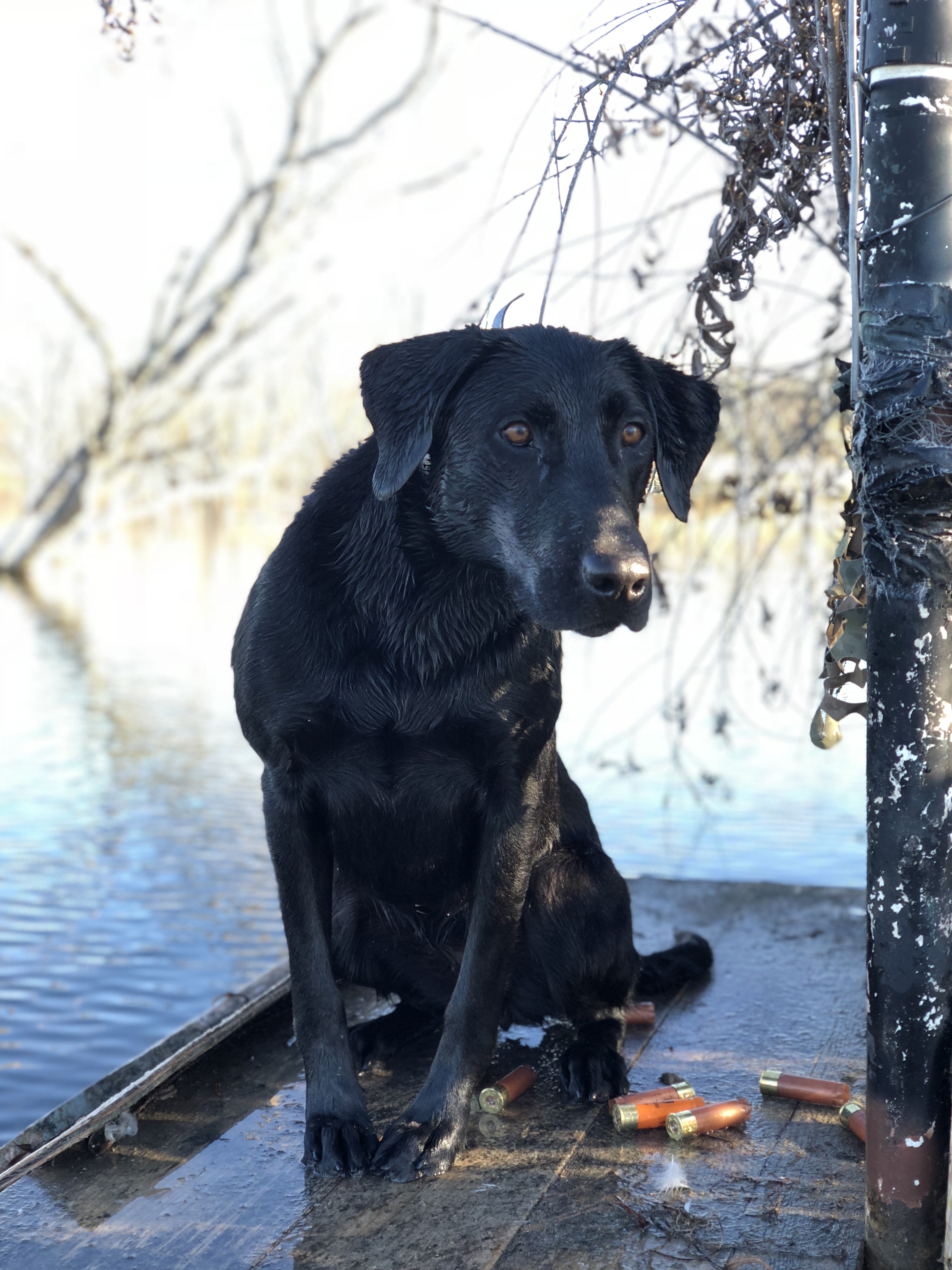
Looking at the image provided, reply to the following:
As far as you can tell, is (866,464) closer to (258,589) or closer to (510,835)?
(510,835)

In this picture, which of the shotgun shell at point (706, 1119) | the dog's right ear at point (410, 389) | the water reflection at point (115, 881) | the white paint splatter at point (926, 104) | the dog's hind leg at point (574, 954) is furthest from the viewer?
the water reflection at point (115, 881)

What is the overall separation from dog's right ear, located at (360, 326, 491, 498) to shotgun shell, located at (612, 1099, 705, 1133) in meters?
1.27

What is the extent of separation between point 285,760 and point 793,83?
1.73m

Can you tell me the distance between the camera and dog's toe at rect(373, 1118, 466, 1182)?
86.4 inches

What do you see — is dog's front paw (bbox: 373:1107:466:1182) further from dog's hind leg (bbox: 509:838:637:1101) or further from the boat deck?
dog's hind leg (bbox: 509:838:637:1101)

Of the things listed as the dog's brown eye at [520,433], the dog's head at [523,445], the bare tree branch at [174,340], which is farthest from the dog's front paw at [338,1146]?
the bare tree branch at [174,340]

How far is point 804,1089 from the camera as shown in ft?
8.06

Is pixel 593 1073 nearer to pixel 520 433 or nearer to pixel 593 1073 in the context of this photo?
pixel 593 1073

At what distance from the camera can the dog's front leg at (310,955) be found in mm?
2344

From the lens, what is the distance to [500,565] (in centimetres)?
247

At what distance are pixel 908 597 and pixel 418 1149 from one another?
1.32 meters

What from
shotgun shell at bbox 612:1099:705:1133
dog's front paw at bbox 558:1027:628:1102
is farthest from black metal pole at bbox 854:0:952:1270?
dog's front paw at bbox 558:1027:628:1102

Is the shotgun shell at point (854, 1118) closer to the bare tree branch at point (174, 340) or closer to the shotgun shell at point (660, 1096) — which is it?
the shotgun shell at point (660, 1096)

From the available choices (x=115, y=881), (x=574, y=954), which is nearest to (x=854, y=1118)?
(x=574, y=954)
